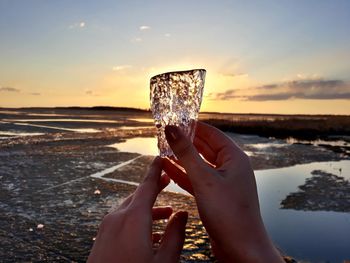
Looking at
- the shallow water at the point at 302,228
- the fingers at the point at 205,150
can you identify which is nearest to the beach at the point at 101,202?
the shallow water at the point at 302,228

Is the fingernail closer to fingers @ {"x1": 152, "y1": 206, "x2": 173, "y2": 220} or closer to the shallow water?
fingers @ {"x1": 152, "y1": 206, "x2": 173, "y2": 220}

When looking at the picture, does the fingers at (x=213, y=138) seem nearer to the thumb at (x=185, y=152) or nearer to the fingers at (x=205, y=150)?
the fingers at (x=205, y=150)

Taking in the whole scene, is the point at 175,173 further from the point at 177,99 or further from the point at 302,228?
the point at 302,228

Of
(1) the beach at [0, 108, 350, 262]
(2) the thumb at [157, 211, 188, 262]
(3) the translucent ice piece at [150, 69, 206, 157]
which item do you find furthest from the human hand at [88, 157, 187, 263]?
(1) the beach at [0, 108, 350, 262]

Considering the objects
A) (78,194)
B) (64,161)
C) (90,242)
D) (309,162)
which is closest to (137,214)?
(90,242)

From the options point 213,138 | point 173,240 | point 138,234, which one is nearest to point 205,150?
point 213,138
